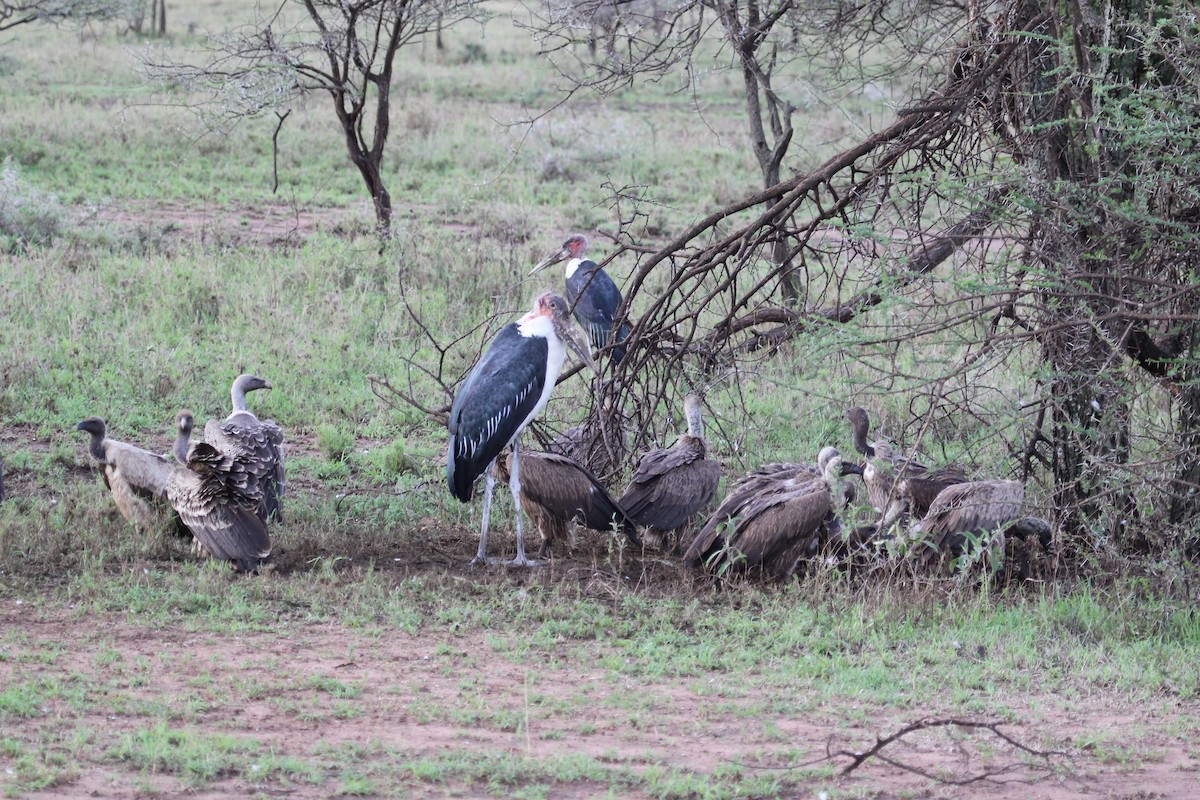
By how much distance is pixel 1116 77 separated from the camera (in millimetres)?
6402

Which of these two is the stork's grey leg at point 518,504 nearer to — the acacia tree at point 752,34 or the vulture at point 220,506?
the vulture at point 220,506

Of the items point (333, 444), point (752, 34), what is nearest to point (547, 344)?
point (333, 444)

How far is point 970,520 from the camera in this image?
6.51 m

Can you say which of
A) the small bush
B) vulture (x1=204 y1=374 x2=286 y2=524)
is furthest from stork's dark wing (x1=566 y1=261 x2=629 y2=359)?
vulture (x1=204 y1=374 x2=286 y2=524)

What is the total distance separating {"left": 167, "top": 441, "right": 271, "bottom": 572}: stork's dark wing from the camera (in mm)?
6426

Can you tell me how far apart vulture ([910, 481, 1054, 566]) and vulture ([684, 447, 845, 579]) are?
0.45m

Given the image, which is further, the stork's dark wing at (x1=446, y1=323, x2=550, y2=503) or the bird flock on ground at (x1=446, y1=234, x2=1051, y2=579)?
the stork's dark wing at (x1=446, y1=323, x2=550, y2=503)

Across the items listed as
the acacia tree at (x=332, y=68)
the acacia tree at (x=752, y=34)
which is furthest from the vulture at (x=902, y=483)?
the acacia tree at (x=332, y=68)

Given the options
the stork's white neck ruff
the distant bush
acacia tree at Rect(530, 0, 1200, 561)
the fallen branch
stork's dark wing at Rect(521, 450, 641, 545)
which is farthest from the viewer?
the distant bush

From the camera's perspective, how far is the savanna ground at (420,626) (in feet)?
14.6

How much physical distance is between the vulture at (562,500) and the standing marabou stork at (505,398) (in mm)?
91

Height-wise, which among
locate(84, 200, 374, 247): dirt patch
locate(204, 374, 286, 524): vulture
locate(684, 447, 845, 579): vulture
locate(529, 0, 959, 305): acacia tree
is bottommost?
locate(684, 447, 845, 579): vulture

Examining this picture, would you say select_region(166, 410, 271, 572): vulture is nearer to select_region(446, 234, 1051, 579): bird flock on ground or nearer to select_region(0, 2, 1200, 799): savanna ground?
select_region(0, 2, 1200, 799): savanna ground

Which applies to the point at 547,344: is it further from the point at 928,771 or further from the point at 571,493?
the point at 928,771
